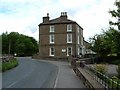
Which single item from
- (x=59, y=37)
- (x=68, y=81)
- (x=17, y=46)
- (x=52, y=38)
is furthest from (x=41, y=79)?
(x=17, y=46)

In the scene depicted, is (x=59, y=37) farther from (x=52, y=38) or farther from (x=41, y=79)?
(x=41, y=79)

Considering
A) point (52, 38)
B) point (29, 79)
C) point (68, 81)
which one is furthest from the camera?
point (52, 38)

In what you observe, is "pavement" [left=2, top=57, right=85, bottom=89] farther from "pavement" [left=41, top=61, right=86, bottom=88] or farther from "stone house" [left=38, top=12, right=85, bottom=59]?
"stone house" [left=38, top=12, right=85, bottom=59]

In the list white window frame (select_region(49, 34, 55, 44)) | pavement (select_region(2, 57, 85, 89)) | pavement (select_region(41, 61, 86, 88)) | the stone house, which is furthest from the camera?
white window frame (select_region(49, 34, 55, 44))

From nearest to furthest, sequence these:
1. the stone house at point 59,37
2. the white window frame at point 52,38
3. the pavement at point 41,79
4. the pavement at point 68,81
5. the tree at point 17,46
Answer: the pavement at point 68,81, the pavement at point 41,79, the stone house at point 59,37, the white window frame at point 52,38, the tree at point 17,46

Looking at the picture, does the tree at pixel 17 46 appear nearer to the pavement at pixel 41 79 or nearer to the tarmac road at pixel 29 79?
the tarmac road at pixel 29 79

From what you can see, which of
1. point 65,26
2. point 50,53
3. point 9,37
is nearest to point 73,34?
point 65,26

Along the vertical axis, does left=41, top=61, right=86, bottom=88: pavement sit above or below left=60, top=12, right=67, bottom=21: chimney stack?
below

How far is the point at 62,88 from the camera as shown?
19.1m

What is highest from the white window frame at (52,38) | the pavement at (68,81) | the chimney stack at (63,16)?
the chimney stack at (63,16)

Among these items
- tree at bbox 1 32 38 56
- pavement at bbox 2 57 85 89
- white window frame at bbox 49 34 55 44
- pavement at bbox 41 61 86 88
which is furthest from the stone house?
tree at bbox 1 32 38 56

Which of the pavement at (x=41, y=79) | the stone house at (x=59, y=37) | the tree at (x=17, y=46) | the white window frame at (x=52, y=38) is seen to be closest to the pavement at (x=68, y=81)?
the pavement at (x=41, y=79)

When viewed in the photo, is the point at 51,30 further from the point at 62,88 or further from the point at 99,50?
the point at 62,88

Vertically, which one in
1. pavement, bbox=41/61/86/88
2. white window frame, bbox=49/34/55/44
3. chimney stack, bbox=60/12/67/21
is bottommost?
pavement, bbox=41/61/86/88
